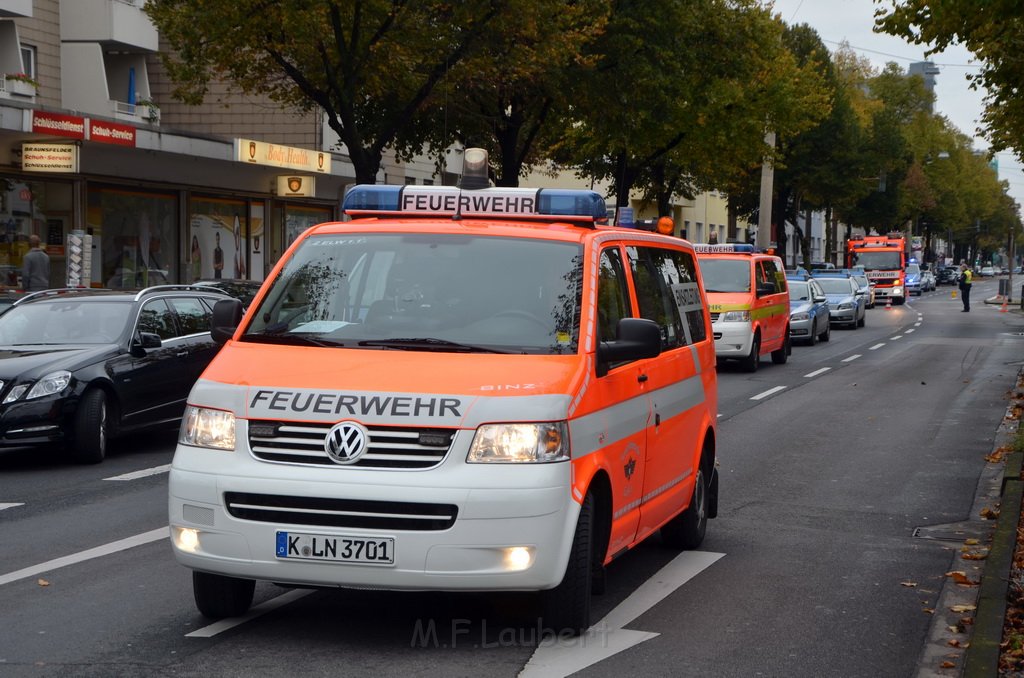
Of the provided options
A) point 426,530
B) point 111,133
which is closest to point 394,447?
point 426,530

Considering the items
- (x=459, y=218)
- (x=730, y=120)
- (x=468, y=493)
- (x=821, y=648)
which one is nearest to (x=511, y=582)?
(x=468, y=493)

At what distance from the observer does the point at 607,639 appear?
6414mm

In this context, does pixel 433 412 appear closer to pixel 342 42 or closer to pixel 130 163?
pixel 342 42

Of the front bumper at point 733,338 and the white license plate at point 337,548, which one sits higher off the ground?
the white license plate at point 337,548

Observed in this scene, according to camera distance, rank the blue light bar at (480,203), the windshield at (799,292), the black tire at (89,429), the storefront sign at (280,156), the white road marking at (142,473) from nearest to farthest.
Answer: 1. the blue light bar at (480,203)
2. the white road marking at (142,473)
3. the black tire at (89,429)
4. the windshield at (799,292)
5. the storefront sign at (280,156)

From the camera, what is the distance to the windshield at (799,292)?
32781 mm

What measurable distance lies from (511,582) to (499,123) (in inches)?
1111

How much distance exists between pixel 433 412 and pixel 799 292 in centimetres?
2809

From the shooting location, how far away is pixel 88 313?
13.6 meters

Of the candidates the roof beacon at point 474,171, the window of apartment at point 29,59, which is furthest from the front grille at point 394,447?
the window of apartment at point 29,59

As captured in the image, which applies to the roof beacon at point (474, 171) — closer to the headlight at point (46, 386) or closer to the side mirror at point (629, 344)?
the side mirror at point (629, 344)

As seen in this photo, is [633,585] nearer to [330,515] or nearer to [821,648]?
[821,648]

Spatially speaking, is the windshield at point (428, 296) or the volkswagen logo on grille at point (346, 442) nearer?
the volkswagen logo on grille at point (346, 442)

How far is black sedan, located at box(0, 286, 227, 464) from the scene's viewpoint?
12.2 meters
